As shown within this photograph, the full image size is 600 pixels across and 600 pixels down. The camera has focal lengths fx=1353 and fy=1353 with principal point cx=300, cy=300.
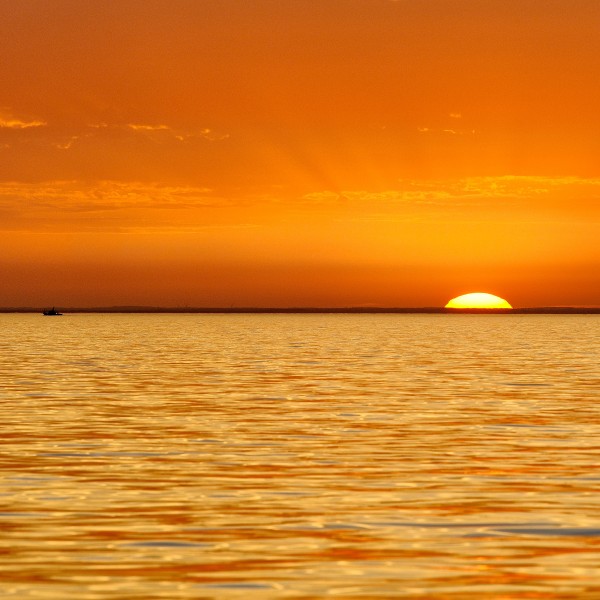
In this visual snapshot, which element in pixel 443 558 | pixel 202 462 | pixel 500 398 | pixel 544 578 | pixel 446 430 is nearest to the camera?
pixel 544 578

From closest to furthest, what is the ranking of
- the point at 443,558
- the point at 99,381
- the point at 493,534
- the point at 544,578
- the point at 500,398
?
the point at 544,578, the point at 443,558, the point at 493,534, the point at 500,398, the point at 99,381

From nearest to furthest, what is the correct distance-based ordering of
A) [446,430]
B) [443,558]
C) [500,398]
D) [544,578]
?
[544,578] → [443,558] → [446,430] → [500,398]

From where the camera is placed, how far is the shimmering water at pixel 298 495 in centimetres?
1842

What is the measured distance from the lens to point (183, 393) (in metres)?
56.3

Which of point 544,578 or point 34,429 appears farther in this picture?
point 34,429

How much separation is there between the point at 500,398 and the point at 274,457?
23650 millimetres

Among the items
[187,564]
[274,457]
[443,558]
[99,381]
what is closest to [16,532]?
[187,564]

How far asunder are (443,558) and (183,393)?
3726 cm

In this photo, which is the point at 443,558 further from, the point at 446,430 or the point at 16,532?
the point at 446,430

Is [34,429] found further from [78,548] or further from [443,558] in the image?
[443,558]

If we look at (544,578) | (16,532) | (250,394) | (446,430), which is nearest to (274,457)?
(446,430)

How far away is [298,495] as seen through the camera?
2603cm

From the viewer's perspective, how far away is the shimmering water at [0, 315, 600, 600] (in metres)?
18.4

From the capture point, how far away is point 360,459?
3198cm
